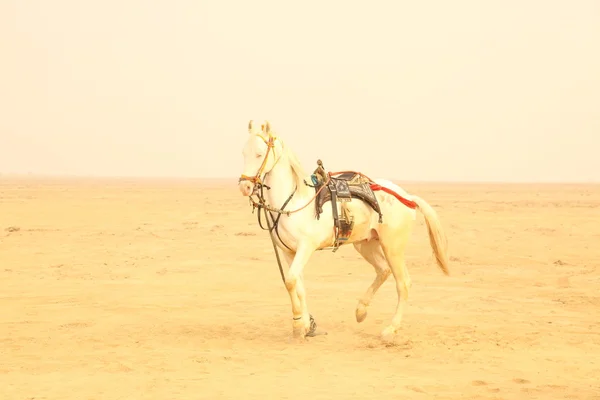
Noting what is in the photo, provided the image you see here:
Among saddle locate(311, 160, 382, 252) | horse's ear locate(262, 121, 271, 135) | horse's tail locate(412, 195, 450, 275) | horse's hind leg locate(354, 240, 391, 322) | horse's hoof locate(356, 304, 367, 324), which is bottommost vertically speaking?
horse's hoof locate(356, 304, 367, 324)

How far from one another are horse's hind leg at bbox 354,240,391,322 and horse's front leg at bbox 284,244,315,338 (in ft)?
2.60

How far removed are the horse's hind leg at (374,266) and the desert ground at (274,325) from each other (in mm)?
399

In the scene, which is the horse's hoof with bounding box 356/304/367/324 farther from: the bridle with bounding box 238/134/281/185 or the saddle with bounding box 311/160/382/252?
the bridle with bounding box 238/134/281/185

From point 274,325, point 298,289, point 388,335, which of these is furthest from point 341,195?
point 274,325

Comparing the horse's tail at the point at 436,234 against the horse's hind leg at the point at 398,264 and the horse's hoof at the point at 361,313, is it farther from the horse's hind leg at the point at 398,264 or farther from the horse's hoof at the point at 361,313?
the horse's hoof at the point at 361,313

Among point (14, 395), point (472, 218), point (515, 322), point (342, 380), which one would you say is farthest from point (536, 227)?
point (14, 395)

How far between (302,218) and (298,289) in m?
0.94

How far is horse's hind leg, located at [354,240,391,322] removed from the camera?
10.4m

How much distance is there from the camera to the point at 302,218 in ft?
31.6

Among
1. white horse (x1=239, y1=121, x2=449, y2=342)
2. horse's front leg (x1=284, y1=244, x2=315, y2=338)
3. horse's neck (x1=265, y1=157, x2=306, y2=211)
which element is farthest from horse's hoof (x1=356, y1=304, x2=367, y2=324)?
horse's neck (x1=265, y1=157, x2=306, y2=211)

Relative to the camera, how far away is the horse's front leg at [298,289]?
9.48 m

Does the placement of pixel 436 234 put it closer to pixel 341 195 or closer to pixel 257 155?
pixel 341 195

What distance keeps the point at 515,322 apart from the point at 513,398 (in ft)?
13.1

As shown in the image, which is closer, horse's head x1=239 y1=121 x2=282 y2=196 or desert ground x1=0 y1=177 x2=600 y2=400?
desert ground x1=0 y1=177 x2=600 y2=400
